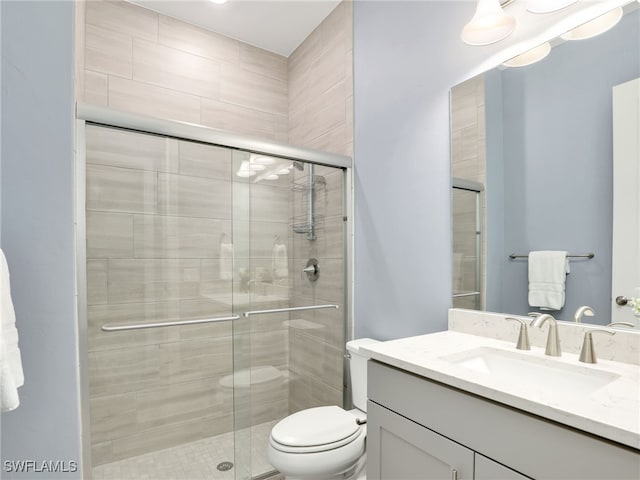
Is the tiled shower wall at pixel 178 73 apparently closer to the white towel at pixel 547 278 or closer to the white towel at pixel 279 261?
the white towel at pixel 279 261

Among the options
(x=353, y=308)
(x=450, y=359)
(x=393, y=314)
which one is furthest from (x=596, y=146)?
(x=353, y=308)

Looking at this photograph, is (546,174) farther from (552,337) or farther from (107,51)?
(107,51)

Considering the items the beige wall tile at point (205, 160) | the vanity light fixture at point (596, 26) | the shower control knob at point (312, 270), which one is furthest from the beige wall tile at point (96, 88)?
the vanity light fixture at point (596, 26)

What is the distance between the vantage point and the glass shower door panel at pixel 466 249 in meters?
1.49

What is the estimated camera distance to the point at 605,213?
1.13m

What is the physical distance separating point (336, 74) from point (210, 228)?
1.31 m

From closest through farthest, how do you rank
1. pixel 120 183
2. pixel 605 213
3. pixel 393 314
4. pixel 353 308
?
pixel 605 213 → pixel 120 183 → pixel 393 314 → pixel 353 308

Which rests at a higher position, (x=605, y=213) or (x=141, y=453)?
(x=605, y=213)

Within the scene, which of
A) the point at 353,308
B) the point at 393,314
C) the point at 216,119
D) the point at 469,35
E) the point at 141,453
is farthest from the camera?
the point at 216,119

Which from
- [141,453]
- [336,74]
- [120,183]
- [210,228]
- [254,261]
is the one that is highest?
[336,74]

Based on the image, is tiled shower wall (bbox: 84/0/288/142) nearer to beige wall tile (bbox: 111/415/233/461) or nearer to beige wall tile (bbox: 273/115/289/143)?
beige wall tile (bbox: 273/115/289/143)

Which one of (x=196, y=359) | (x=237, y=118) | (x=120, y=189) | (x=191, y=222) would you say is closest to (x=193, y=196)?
(x=191, y=222)

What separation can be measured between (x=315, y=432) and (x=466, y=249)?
3.31ft

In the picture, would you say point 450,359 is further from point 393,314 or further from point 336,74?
point 336,74
